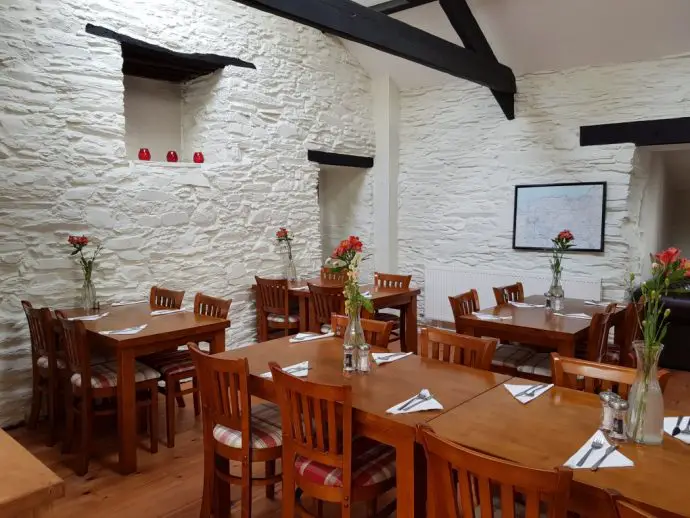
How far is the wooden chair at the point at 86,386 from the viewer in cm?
295

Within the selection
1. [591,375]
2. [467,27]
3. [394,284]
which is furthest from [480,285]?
[591,375]

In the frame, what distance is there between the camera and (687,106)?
15.7 ft

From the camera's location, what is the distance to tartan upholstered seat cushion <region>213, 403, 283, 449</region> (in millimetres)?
→ 2221

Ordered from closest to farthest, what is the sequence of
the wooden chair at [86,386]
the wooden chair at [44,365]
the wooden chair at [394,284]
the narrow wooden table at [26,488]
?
1. the narrow wooden table at [26,488]
2. the wooden chair at [86,386]
3. the wooden chair at [44,365]
4. the wooden chair at [394,284]

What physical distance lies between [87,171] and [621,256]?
16.2ft

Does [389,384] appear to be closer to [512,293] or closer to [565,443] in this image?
[565,443]

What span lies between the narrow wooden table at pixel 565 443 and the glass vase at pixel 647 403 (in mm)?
42

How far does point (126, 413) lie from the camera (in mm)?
2979

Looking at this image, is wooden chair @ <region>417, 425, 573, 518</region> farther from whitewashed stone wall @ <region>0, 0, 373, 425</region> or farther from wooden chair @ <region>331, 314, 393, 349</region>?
whitewashed stone wall @ <region>0, 0, 373, 425</region>

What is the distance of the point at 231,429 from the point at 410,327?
2.69 metres

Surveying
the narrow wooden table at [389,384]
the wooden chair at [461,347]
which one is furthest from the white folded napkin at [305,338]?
the wooden chair at [461,347]

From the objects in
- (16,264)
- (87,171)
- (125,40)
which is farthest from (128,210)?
(125,40)

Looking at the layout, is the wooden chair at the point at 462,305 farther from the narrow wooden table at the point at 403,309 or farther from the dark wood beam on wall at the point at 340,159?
the dark wood beam on wall at the point at 340,159

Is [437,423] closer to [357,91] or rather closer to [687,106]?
[687,106]
